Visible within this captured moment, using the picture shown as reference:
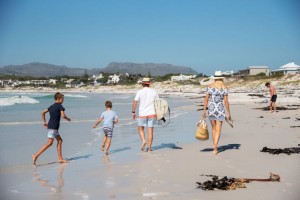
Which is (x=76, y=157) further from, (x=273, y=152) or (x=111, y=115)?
(x=273, y=152)

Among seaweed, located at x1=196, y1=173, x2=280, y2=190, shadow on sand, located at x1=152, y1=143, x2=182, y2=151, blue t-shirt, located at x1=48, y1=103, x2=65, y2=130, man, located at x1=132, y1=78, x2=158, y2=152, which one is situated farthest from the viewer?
shadow on sand, located at x1=152, y1=143, x2=182, y2=151

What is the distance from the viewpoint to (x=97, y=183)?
542 centimetres

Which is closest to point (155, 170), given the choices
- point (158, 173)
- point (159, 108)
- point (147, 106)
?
point (158, 173)

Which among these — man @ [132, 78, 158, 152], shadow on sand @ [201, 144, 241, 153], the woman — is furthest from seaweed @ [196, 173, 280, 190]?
man @ [132, 78, 158, 152]

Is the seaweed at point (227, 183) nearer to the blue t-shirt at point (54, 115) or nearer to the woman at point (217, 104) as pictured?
the woman at point (217, 104)

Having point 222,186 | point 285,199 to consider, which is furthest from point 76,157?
point 285,199

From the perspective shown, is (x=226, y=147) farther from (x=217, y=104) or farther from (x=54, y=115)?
(x=54, y=115)

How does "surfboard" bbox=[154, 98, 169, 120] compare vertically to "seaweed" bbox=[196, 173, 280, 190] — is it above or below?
above

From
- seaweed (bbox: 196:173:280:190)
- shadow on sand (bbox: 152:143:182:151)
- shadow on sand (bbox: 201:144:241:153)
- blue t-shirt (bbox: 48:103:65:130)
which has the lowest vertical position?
shadow on sand (bbox: 152:143:182:151)

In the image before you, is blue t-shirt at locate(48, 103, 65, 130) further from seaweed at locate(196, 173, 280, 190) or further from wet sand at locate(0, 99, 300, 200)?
seaweed at locate(196, 173, 280, 190)

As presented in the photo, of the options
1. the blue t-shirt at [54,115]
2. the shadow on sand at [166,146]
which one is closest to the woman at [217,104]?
the shadow on sand at [166,146]

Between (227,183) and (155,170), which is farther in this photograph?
(155,170)

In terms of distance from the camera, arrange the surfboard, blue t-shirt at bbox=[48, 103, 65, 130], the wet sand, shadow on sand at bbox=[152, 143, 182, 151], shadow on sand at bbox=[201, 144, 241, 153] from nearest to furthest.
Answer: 1. the wet sand
2. blue t-shirt at bbox=[48, 103, 65, 130]
3. shadow on sand at bbox=[201, 144, 241, 153]
4. the surfboard
5. shadow on sand at bbox=[152, 143, 182, 151]

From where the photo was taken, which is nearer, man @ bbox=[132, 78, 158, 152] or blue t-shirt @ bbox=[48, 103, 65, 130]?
blue t-shirt @ bbox=[48, 103, 65, 130]
